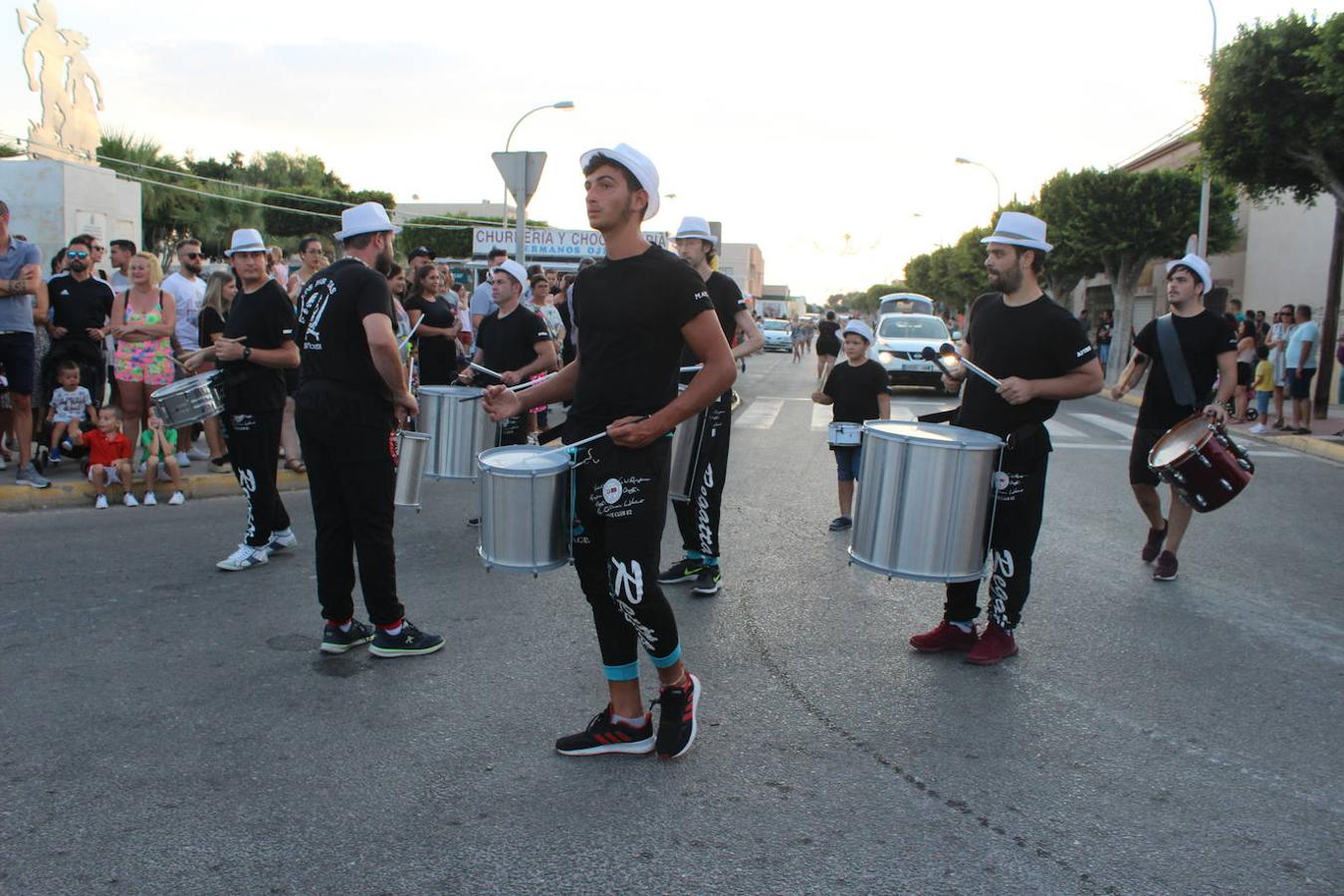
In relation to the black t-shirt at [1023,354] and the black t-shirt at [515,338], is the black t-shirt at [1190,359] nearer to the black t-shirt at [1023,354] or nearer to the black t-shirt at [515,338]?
the black t-shirt at [1023,354]

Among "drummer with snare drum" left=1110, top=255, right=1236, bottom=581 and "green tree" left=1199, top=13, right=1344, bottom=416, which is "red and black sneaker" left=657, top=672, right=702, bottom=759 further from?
"green tree" left=1199, top=13, right=1344, bottom=416

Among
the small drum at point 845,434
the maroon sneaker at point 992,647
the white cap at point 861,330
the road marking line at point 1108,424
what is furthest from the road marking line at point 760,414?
the maroon sneaker at point 992,647

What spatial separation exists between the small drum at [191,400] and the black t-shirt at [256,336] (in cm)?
15

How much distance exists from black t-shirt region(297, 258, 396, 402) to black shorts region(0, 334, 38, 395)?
507 cm

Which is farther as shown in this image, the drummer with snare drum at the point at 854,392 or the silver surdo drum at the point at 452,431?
the drummer with snare drum at the point at 854,392

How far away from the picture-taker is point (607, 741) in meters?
3.75

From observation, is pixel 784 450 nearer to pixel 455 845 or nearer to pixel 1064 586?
pixel 1064 586

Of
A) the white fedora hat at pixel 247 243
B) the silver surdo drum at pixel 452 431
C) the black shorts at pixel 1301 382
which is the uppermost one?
the white fedora hat at pixel 247 243

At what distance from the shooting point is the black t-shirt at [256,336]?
6109 millimetres

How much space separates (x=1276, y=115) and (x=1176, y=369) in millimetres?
11338

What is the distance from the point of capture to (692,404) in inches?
138

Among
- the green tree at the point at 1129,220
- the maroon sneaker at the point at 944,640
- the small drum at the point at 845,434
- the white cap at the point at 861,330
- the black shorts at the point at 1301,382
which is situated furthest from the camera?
the green tree at the point at 1129,220

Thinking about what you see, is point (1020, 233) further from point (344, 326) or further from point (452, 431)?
point (452, 431)

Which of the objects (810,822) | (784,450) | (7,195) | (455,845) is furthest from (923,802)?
(7,195)
